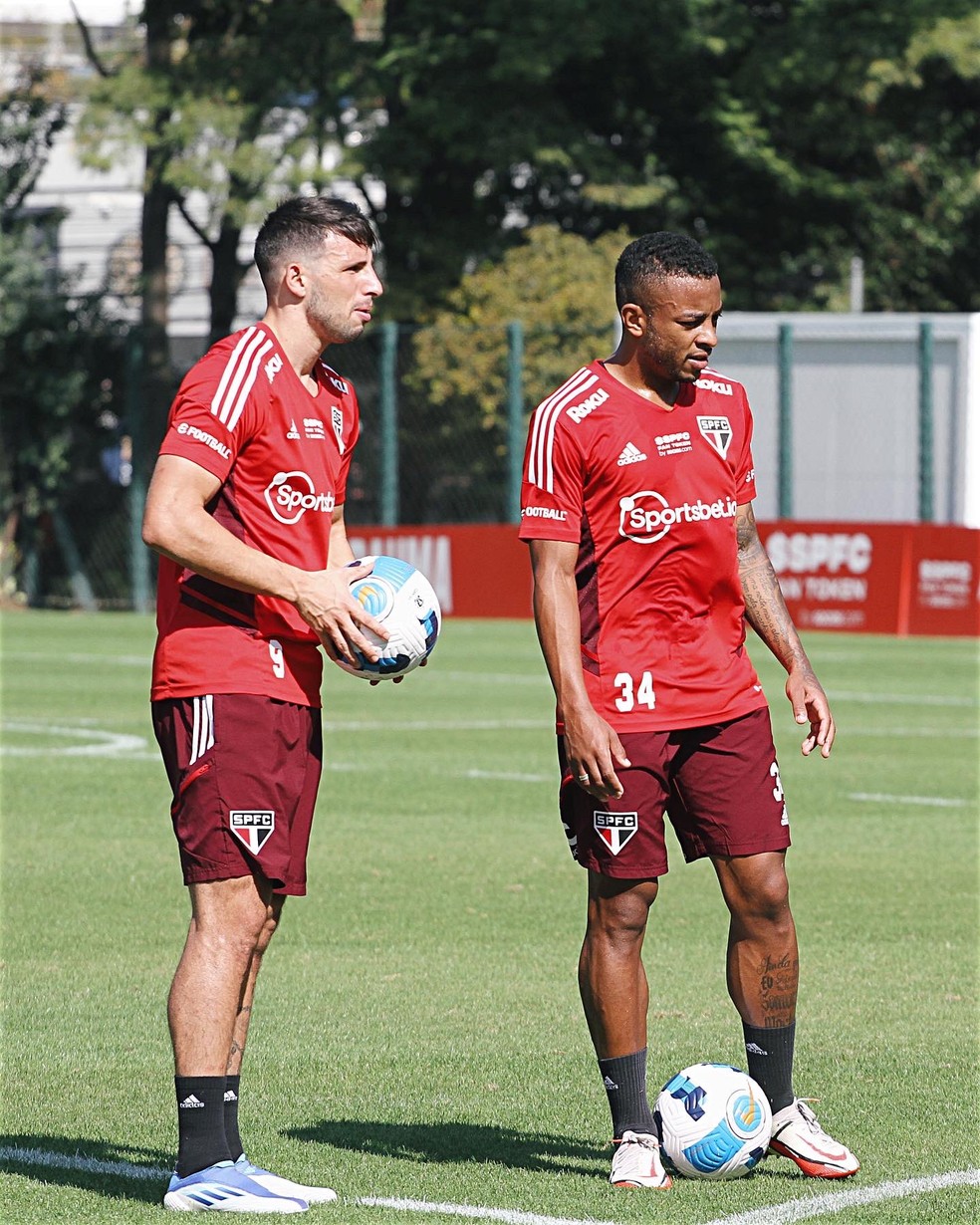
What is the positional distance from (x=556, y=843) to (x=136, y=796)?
280 centimetres

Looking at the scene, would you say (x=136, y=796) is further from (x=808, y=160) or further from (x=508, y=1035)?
(x=808, y=160)

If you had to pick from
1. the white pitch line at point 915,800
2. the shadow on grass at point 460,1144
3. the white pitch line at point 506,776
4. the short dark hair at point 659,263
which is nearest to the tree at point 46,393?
the white pitch line at point 506,776

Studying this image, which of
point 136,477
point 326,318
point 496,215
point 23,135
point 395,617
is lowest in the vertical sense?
point 395,617

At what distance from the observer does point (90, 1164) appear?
5566 millimetres

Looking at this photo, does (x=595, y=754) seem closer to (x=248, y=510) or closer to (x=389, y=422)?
(x=248, y=510)

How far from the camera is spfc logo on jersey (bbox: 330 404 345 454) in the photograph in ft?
18.2

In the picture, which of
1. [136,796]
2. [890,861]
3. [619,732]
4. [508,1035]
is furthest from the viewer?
[136,796]

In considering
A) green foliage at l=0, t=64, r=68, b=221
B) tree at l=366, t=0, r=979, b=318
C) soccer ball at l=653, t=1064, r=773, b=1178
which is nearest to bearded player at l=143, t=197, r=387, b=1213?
soccer ball at l=653, t=1064, r=773, b=1178

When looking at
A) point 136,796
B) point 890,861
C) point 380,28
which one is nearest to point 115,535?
point 380,28

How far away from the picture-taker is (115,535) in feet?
111

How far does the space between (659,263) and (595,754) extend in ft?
4.16

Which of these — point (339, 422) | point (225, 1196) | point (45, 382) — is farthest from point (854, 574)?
point (225, 1196)

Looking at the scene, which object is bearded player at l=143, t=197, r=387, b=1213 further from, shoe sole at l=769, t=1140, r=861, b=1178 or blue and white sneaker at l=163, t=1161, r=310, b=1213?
shoe sole at l=769, t=1140, r=861, b=1178

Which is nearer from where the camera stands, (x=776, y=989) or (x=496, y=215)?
(x=776, y=989)
